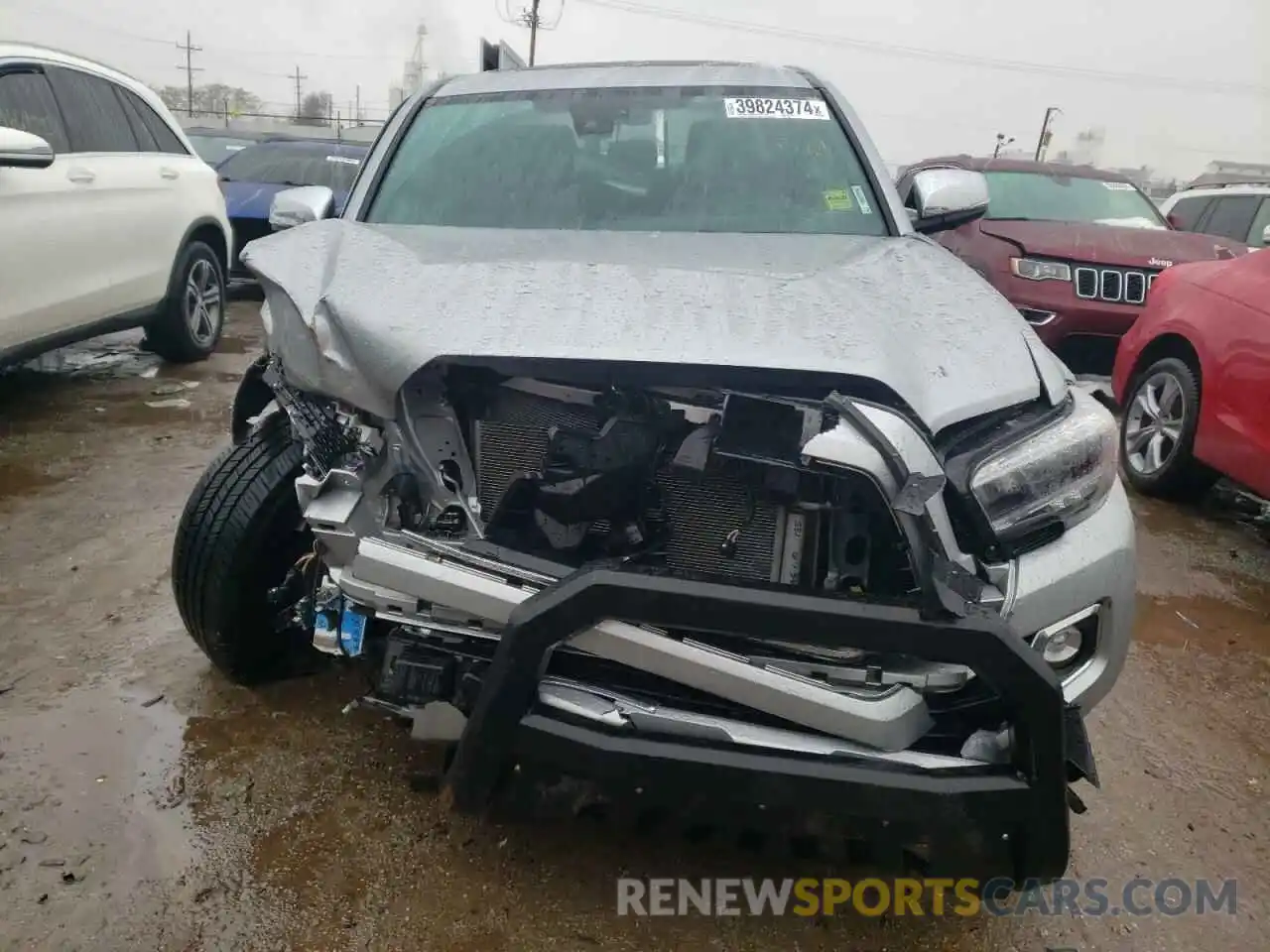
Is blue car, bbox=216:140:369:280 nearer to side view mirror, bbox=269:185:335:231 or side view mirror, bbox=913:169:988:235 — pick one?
side view mirror, bbox=269:185:335:231

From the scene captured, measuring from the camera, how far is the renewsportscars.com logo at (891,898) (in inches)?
76.8

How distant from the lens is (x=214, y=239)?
20.7 feet

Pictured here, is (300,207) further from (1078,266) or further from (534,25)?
(534,25)

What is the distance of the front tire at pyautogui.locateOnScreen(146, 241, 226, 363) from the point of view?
587 centimetres

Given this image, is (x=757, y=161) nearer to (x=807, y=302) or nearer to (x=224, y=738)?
(x=807, y=302)

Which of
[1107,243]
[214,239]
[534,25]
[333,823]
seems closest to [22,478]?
[214,239]

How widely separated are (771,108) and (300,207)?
1.61 m

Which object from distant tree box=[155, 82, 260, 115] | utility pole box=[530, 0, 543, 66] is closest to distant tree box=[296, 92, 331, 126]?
distant tree box=[155, 82, 260, 115]

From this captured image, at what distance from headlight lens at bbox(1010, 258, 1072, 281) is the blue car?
5552mm

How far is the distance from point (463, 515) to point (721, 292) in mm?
720

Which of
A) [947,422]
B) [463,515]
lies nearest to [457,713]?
[463,515]

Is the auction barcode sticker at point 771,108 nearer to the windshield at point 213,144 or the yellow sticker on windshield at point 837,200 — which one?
the yellow sticker on windshield at point 837,200

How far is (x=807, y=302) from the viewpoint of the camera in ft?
6.46

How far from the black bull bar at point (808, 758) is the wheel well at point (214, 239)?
538 centimetres
